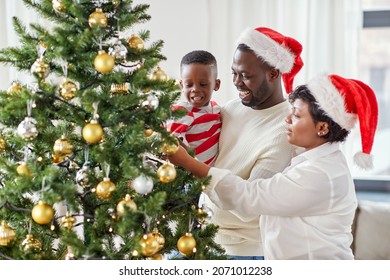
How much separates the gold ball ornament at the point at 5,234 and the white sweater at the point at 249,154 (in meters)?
0.66

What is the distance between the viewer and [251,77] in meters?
1.81

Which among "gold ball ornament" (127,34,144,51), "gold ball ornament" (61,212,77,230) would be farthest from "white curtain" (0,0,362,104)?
"gold ball ornament" (61,212,77,230)

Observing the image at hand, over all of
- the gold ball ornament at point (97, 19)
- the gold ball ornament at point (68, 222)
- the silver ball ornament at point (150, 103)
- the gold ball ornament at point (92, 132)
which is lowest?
the gold ball ornament at point (68, 222)

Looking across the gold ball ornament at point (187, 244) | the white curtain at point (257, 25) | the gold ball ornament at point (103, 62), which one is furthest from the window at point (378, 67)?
the gold ball ornament at point (103, 62)

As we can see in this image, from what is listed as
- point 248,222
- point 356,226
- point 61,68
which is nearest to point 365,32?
point 356,226

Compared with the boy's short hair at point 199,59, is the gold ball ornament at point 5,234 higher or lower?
lower

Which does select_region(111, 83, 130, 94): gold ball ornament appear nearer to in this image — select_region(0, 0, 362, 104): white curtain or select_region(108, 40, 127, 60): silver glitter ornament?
select_region(108, 40, 127, 60): silver glitter ornament

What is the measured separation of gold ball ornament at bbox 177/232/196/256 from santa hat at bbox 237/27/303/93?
0.64 m

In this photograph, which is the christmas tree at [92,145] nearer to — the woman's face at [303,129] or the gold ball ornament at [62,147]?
the gold ball ornament at [62,147]

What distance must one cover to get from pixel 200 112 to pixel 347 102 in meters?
0.49

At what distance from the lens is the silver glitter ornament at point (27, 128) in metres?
1.38
